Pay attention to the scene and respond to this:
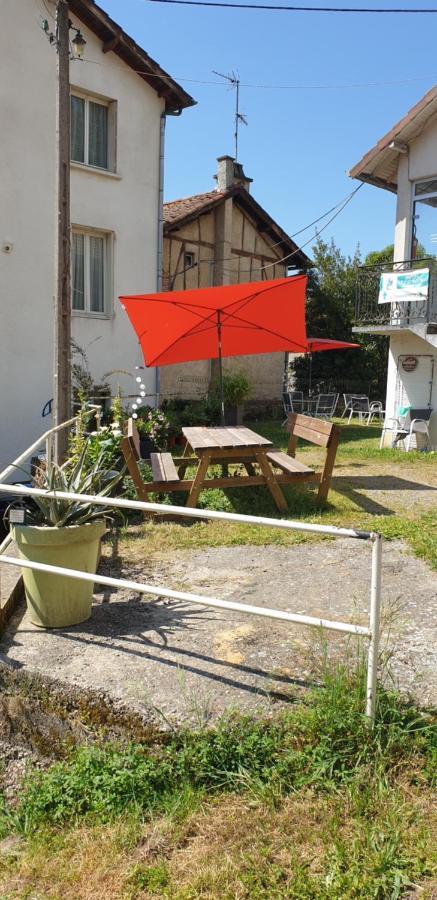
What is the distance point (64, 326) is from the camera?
631cm

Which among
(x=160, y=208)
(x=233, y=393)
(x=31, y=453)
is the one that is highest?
(x=160, y=208)

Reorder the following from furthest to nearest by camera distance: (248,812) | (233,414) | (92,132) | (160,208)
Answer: (233,414) → (160,208) → (92,132) → (248,812)

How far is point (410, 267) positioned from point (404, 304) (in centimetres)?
75

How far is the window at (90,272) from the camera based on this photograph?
12.4m

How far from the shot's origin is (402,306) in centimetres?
1342

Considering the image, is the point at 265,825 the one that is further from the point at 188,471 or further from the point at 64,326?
the point at 188,471

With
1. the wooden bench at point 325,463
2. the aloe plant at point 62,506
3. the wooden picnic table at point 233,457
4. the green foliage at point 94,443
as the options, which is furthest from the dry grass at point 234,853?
the wooden bench at point 325,463

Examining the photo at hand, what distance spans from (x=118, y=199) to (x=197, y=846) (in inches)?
477

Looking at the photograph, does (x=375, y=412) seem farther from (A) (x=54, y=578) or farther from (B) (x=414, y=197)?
(A) (x=54, y=578)

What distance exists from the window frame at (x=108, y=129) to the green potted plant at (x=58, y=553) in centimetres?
Answer: 966

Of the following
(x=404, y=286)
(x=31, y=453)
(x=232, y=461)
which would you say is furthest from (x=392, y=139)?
(x=31, y=453)

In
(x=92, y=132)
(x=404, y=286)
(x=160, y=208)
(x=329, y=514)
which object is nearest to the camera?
(x=329, y=514)

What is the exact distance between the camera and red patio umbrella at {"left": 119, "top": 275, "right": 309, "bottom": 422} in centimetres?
820

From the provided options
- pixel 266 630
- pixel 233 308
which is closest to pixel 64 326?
pixel 233 308
